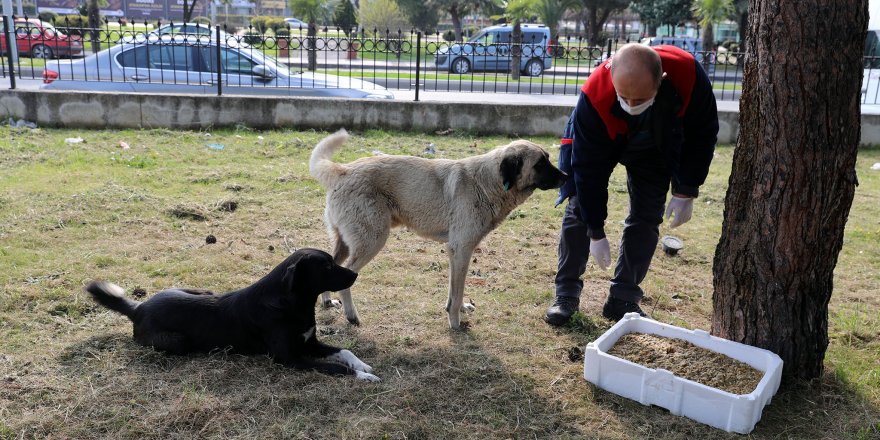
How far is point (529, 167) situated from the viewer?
484cm

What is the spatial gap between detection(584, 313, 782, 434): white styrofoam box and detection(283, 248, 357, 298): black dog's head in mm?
1555

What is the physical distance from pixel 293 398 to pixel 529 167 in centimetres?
223

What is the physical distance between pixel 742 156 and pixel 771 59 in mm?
568

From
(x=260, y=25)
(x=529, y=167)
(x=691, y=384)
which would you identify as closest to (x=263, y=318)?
(x=529, y=167)

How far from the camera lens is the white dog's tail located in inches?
194

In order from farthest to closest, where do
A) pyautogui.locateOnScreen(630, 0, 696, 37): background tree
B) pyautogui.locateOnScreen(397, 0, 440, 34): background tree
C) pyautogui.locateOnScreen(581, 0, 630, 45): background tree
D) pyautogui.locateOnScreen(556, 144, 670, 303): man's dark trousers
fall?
pyautogui.locateOnScreen(397, 0, 440, 34): background tree, pyautogui.locateOnScreen(581, 0, 630, 45): background tree, pyautogui.locateOnScreen(630, 0, 696, 37): background tree, pyautogui.locateOnScreen(556, 144, 670, 303): man's dark trousers

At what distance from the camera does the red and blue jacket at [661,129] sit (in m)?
4.21

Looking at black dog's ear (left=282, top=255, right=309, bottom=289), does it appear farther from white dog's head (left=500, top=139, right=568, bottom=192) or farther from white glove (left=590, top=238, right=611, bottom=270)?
white glove (left=590, top=238, right=611, bottom=270)

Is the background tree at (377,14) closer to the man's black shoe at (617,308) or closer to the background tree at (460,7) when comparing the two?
the background tree at (460,7)

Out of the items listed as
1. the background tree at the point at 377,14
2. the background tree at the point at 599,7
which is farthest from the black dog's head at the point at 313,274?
the background tree at the point at 377,14

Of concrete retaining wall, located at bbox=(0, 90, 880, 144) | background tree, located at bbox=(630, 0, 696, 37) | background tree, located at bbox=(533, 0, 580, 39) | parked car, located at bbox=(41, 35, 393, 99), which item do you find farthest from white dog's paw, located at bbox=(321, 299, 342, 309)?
background tree, located at bbox=(630, 0, 696, 37)

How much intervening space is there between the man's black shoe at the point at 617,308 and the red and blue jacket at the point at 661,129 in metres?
0.85

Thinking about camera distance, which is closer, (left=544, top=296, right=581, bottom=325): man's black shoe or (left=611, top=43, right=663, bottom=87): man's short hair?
(left=611, top=43, right=663, bottom=87): man's short hair

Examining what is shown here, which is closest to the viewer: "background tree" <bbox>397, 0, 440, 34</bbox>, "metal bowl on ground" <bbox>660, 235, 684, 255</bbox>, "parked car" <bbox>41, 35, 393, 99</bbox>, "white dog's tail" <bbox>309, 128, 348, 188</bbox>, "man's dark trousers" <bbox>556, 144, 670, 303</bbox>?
"man's dark trousers" <bbox>556, 144, 670, 303</bbox>
